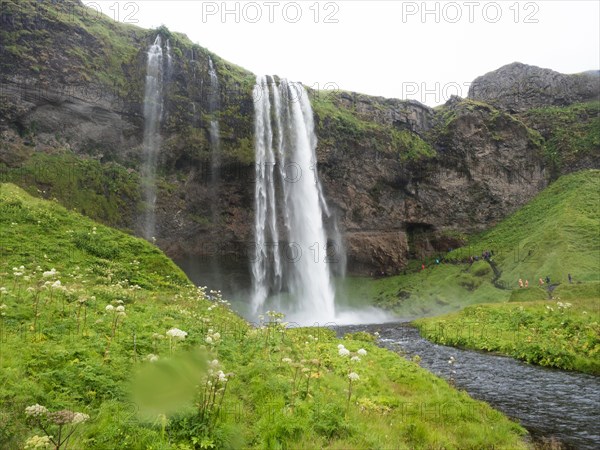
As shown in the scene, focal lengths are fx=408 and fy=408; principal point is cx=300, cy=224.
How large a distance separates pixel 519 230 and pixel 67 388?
6331 cm

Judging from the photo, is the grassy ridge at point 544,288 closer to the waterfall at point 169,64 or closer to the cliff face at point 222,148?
the cliff face at point 222,148

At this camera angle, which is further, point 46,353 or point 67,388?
point 46,353

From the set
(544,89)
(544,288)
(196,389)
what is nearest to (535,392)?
(196,389)

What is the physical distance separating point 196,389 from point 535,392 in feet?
36.4

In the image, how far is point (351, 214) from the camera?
194 ft

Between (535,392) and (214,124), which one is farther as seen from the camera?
(214,124)

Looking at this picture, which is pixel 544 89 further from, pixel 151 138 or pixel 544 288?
pixel 151 138

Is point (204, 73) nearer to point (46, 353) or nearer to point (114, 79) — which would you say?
point (114, 79)

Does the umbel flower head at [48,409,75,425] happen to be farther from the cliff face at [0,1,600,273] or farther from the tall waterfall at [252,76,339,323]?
the tall waterfall at [252,76,339,323]

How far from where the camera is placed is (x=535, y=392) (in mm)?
12477

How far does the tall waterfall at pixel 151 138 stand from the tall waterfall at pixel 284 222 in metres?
11.7

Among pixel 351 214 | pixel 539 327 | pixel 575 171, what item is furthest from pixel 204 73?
pixel 575 171

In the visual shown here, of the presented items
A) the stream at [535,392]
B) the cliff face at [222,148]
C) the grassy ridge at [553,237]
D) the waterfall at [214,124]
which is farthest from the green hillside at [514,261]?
the waterfall at [214,124]

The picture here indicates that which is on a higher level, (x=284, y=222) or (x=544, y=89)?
(x=544, y=89)
